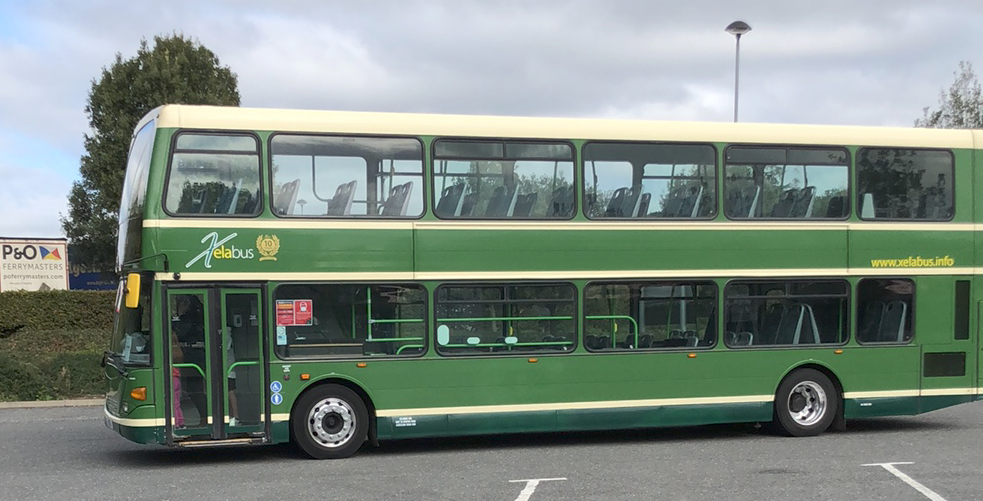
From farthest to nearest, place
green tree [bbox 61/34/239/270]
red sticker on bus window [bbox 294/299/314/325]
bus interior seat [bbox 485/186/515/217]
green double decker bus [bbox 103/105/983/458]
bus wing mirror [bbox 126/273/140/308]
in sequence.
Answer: green tree [bbox 61/34/239/270]
bus interior seat [bbox 485/186/515/217]
red sticker on bus window [bbox 294/299/314/325]
green double decker bus [bbox 103/105/983/458]
bus wing mirror [bbox 126/273/140/308]

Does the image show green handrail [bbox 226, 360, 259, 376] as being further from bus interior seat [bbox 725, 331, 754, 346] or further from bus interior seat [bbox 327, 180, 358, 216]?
bus interior seat [bbox 725, 331, 754, 346]

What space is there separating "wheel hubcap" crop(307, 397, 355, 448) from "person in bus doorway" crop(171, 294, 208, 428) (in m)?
1.16

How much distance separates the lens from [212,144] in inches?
391

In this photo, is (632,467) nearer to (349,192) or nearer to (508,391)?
(508,391)

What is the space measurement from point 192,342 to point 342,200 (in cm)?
222

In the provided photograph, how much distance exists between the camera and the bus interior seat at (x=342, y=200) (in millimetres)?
10211

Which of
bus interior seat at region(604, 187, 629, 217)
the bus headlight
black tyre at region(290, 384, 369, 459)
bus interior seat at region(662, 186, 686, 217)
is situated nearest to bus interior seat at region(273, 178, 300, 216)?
black tyre at region(290, 384, 369, 459)

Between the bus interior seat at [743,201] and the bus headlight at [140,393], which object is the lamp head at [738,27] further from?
the bus headlight at [140,393]

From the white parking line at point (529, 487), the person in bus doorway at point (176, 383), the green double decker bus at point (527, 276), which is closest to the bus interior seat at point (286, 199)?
the green double decker bus at point (527, 276)

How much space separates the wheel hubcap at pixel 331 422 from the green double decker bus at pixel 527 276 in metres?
0.02

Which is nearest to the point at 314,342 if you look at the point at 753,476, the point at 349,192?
the point at 349,192

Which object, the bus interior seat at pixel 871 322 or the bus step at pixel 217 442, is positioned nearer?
the bus step at pixel 217 442

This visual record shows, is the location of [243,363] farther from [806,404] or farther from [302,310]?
[806,404]

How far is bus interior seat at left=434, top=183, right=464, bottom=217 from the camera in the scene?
1050 cm
